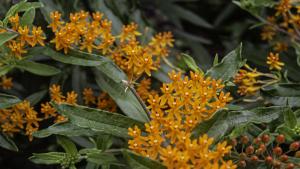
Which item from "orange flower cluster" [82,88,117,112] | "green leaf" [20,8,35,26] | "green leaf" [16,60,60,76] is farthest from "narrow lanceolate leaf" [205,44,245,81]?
"green leaf" [20,8,35,26]

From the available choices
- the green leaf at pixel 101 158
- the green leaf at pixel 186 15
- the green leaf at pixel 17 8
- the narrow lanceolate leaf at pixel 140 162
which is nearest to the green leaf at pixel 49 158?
the green leaf at pixel 101 158

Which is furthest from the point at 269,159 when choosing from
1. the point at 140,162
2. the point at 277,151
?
the point at 140,162

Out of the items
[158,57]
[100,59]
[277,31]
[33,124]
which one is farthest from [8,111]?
[277,31]

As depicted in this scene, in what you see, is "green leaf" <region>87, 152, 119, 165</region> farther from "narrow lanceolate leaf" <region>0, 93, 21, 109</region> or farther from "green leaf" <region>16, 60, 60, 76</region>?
"green leaf" <region>16, 60, 60, 76</region>

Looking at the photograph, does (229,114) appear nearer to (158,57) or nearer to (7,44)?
(158,57)

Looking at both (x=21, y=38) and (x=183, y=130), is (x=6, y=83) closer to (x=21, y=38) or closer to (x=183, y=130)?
(x=21, y=38)
